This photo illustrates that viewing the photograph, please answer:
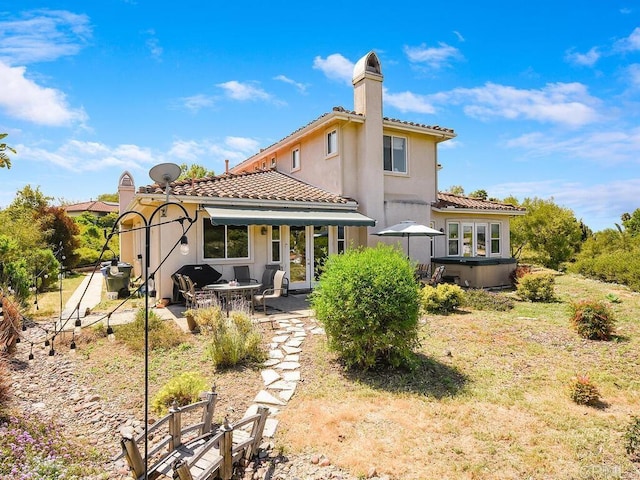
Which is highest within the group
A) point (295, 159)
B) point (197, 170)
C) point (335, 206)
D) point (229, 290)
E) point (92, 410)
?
point (197, 170)

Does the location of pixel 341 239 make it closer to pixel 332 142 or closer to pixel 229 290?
pixel 332 142

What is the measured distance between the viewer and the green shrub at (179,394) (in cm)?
823

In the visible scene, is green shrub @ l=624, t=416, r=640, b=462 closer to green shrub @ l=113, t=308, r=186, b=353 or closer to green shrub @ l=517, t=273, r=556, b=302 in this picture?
green shrub @ l=113, t=308, r=186, b=353

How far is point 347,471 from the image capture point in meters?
6.03

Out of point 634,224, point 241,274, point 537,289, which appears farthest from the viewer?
point 634,224

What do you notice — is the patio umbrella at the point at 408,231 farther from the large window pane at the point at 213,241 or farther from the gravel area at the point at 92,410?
the gravel area at the point at 92,410

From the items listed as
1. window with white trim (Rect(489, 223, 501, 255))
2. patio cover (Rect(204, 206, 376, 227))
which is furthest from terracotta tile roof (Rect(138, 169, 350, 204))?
window with white trim (Rect(489, 223, 501, 255))

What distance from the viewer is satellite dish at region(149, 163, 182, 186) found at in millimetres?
6953

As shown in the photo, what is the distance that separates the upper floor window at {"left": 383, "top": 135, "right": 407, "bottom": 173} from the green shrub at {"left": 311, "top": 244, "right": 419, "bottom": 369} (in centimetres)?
1616

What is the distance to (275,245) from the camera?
22.3 m

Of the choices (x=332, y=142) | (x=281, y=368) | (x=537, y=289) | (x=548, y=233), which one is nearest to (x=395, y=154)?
(x=332, y=142)

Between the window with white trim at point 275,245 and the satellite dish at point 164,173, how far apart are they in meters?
15.1

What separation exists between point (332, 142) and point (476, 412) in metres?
20.0

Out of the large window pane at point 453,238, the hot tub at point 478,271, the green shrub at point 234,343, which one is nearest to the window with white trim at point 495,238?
the large window pane at point 453,238
